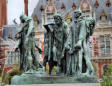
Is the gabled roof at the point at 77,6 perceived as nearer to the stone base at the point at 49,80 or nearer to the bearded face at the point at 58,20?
the bearded face at the point at 58,20

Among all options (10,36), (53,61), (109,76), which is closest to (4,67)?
(10,36)

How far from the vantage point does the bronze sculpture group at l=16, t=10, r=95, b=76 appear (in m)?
12.8

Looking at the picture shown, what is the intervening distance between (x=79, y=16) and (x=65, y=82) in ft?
8.98

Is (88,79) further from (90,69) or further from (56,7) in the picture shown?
(56,7)

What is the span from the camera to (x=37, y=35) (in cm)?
4853

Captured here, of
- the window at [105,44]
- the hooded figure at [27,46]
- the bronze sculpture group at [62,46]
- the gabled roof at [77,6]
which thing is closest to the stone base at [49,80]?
the bronze sculpture group at [62,46]

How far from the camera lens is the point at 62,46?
13.5 meters

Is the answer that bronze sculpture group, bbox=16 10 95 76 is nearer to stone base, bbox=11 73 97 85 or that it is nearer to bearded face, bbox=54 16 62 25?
bearded face, bbox=54 16 62 25

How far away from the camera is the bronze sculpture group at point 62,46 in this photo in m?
12.8

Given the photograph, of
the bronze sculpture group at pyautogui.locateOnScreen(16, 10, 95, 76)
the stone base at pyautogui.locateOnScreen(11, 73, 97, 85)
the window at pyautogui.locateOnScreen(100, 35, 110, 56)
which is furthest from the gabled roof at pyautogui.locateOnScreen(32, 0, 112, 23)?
the stone base at pyautogui.locateOnScreen(11, 73, 97, 85)

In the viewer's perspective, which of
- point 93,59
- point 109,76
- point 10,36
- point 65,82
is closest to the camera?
point 65,82

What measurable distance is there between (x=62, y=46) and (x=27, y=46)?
4.38ft

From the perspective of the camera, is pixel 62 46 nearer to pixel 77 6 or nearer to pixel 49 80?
pixel 49 80

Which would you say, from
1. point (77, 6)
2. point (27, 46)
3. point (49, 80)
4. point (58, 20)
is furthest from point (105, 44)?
point (49, 80)
